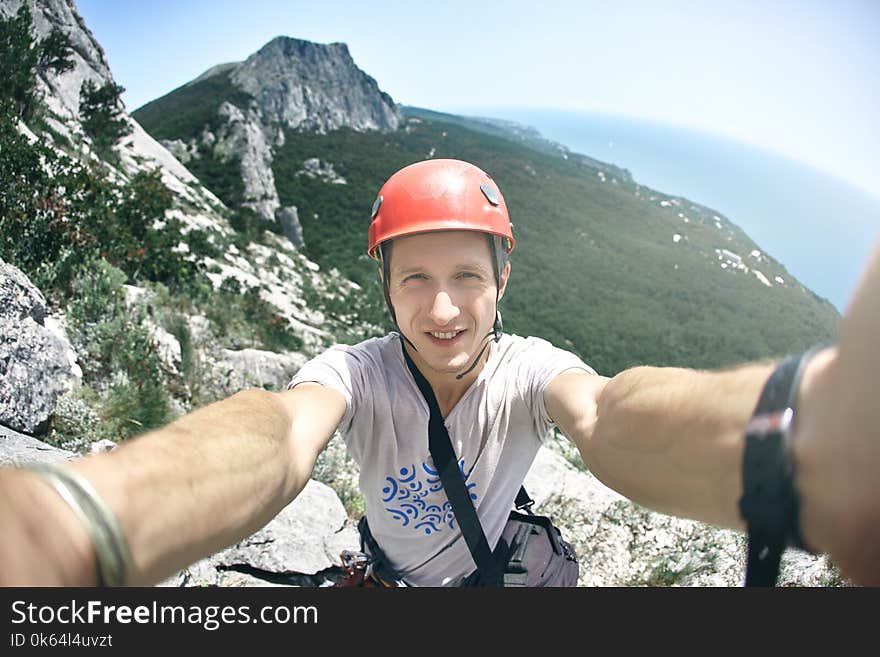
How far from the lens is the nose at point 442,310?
1.78 m

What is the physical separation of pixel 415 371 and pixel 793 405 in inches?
52.2

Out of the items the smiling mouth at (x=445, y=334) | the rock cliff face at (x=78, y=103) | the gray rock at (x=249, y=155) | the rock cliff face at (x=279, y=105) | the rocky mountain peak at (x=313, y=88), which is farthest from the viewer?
the rocky mountain peak at (x=313, y=88)

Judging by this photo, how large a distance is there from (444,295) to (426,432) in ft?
1.72

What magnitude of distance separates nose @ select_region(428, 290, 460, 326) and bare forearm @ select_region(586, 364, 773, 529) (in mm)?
647

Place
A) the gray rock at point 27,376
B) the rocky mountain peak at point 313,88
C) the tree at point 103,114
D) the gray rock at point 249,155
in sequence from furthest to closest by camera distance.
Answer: the rocky mountain peak at point 313,88 → the gray rock at point 249,155 → the tree at point 103,114 → the gray rock at point 27,376

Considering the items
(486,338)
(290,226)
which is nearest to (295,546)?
(486,338)

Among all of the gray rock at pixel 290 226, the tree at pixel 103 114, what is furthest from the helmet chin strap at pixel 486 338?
the gray rock at pixel 290 226

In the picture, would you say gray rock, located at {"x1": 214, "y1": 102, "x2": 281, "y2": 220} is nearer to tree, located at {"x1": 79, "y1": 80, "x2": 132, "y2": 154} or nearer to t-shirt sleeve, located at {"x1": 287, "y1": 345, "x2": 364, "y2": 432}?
tree, located at {"x1": 79, "y1": 80, "x2": 132, "y2": 154}

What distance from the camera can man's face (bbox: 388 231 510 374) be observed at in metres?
1.80

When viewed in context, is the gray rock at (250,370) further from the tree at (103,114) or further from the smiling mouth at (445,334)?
the tree at (103,114)

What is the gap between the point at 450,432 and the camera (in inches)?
73.6

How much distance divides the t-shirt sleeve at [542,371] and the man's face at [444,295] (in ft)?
0.70

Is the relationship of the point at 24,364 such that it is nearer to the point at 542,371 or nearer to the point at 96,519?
the point at 96,519

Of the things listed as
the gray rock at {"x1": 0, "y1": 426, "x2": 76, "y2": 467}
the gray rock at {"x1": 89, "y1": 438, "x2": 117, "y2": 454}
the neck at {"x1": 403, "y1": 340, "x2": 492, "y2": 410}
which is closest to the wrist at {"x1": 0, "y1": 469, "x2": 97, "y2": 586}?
the neck at {"x1": 403, "y1": 340, "x2": 492, "y2": 410}
